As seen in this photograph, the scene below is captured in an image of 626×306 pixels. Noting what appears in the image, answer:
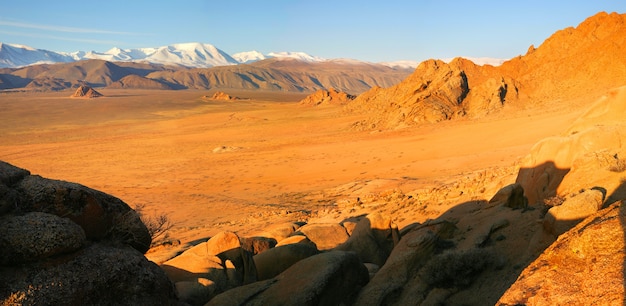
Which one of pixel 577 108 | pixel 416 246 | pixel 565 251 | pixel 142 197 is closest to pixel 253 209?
pixel 142 197

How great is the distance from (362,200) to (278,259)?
858 cm

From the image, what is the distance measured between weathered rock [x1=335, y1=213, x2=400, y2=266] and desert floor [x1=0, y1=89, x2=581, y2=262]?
10.1 feet

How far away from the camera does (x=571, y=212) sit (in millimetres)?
5289

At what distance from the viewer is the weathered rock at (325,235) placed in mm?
9803

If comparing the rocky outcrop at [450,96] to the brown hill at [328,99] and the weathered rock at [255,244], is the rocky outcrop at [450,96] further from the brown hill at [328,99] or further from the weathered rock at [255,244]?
the brown hill at [328,99]

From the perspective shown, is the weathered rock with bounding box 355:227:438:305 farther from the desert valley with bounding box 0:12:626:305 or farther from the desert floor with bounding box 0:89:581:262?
the desert floor with bounding box 0:89:581:262

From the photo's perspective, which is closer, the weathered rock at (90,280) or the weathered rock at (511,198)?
the weathered rock at (90,280)

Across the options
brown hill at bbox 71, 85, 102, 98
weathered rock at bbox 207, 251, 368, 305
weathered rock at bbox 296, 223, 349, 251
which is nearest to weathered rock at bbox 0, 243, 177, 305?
weathered rock at bbox 207, 251, 368, 305

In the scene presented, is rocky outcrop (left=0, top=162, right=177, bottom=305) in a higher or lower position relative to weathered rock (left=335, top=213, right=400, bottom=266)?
higher

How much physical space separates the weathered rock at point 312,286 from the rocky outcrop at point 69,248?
1142mm

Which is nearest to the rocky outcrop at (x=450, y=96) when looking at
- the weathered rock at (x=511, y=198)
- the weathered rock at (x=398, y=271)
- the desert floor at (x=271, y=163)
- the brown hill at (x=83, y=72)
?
the desert floor at (x=271, y=163)

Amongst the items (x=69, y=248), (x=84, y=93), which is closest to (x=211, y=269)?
(x=69, y=248)

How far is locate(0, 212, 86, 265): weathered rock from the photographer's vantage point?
4020 mm

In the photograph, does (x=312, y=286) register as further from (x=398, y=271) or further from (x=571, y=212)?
(x=571, y=212)
